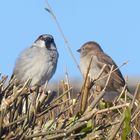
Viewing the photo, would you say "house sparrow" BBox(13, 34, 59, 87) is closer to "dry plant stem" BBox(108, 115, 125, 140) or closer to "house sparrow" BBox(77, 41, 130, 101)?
"house sparrow" BBox(77, 41, 130, 101)

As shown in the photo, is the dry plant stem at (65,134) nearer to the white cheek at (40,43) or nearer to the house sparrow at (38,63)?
the house sparrow at (38,63)

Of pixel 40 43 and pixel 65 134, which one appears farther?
pixel 40 43

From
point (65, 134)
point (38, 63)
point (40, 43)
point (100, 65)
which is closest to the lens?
point (65, 134)

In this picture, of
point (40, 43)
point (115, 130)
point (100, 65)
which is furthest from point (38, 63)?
point (115, 130)

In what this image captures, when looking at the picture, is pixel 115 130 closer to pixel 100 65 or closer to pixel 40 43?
pixel 40 43

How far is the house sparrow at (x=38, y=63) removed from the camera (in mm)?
5938

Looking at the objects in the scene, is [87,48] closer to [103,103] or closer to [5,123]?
[103,103]

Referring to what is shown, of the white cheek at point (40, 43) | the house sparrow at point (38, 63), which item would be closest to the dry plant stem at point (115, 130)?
the house sparrow at point (38, 63)

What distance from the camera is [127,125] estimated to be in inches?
63.6

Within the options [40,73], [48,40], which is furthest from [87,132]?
[48,40]

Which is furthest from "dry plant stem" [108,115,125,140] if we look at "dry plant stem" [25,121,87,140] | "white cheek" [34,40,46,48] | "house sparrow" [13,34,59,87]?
"white cheek" [34,40,46,48]

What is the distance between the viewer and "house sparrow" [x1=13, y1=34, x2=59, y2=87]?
5.94m

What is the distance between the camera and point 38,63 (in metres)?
6.18

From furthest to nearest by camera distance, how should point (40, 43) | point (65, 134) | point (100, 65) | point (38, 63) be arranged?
point (100, 65) → point (40, 43) → point (38, 63) → point (65, 134)
